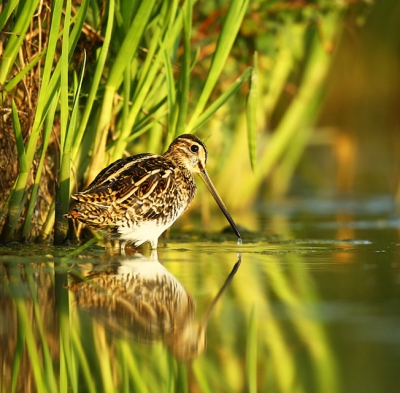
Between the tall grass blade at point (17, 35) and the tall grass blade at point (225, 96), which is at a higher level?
the tall grass blade at point (17, 35)

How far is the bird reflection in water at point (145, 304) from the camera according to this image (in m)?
3.22

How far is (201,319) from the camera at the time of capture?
3500 millimetres

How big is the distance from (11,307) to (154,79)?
2.51 metres

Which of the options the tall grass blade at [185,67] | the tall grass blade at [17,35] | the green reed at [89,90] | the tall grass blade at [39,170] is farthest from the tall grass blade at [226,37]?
the tall grass blade at [17,35]

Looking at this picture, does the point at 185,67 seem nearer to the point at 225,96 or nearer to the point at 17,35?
the point at 225,96

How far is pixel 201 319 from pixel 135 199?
1.93 metres

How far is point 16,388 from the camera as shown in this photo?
2.69m

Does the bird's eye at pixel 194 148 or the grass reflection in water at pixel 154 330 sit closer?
the grass reflection in water at pixel 154 330

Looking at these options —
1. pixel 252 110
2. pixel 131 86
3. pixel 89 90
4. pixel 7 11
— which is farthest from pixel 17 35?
pixel 252 110

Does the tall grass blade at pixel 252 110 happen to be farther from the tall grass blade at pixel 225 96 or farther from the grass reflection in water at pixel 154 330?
the grass reflection in water at pixel 154 330

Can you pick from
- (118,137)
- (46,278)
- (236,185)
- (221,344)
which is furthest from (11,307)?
(236,185)

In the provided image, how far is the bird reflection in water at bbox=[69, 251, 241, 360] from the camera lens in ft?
10.6

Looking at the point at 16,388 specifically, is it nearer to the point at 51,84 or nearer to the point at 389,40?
the point at 51,84

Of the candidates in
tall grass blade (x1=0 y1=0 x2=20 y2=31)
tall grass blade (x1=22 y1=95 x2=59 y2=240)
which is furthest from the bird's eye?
tall grass blade (x1=0 y1=0 x2=20 y2=31)
